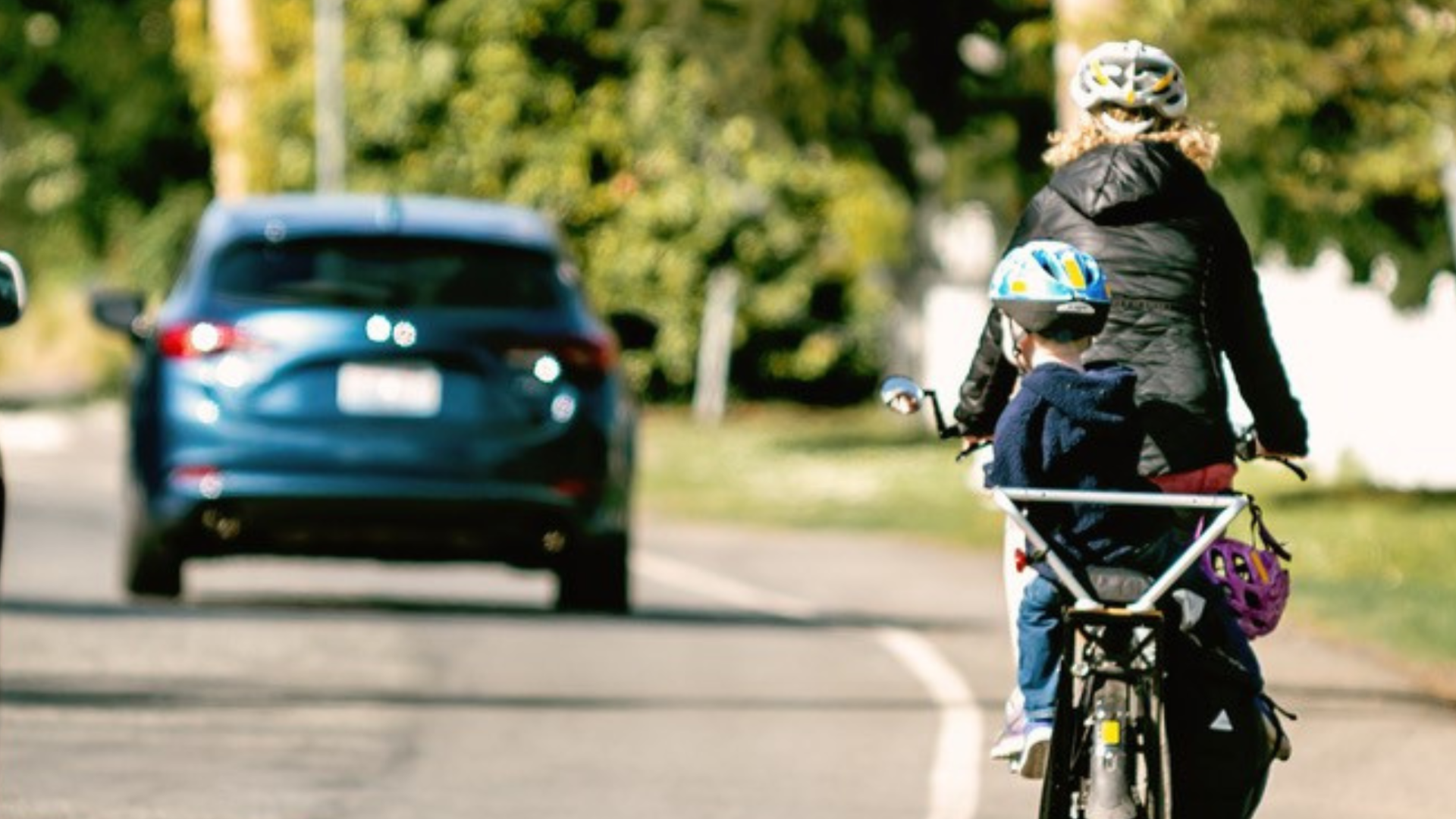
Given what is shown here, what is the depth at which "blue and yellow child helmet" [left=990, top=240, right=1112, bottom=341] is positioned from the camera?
8312 millimetres

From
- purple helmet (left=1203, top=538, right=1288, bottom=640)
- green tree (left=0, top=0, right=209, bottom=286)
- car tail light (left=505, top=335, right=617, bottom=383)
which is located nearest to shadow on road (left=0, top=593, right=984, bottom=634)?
car tail light (left=505, top=335, right=617, bottom=383)

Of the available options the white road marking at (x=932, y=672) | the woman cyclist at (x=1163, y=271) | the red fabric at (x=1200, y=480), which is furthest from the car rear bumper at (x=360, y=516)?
the red fabric at (x=1200, y=480)

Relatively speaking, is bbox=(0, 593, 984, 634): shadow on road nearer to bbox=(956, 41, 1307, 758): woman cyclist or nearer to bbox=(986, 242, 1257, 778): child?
bbox=(956, 41, 1307, 758): woman cyclist

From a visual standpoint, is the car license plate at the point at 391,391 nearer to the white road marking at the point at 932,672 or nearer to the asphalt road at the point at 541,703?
the asphalt road at the point at 541,703

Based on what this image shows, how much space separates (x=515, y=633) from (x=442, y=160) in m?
33.4

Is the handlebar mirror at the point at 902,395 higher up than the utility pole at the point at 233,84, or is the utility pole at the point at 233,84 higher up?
the handlebar mirror at the point at 902,395

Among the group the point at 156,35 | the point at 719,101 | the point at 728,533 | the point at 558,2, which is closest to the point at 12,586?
the point at 728,533

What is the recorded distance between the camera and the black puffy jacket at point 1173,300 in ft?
28.5

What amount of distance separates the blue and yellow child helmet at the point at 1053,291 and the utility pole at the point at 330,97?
42.8 m

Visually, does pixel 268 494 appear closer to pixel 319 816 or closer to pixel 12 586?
pixel 12 586

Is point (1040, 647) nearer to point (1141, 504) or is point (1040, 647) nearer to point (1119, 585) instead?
point (1119, 585)

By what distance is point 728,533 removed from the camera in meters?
27.6

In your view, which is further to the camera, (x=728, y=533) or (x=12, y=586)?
(x=728, y=533)

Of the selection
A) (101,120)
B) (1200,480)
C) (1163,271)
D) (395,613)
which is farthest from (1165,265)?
(101,120)
